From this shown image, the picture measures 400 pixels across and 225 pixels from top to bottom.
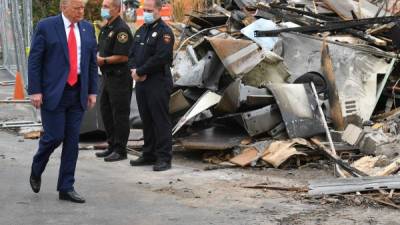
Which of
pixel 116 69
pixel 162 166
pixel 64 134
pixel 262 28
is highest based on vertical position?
pixel 262 28

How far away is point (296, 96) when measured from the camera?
834cm

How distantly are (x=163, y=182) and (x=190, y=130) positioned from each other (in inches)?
69.1

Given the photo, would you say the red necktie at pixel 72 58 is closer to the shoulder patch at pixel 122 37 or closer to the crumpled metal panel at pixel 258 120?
the shoulder patch at pixel 122 37

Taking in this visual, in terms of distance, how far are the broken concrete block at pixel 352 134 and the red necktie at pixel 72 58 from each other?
366cm

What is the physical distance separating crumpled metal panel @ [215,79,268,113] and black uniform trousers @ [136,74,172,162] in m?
0.92

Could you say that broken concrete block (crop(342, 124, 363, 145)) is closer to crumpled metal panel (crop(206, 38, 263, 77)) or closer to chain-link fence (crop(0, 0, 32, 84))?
crumpled metal panel (crop(206, 38, 263, 77))

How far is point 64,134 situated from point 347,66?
15.2 ft

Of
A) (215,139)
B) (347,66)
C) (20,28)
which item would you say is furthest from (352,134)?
(20,28)

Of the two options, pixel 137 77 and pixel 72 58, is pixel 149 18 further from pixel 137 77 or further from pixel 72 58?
pixel 72 58

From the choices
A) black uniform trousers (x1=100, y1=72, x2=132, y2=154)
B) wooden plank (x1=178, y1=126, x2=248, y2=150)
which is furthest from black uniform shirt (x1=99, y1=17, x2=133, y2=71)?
wooden plank (x1=178, y1=126, x2=248, y2=150)

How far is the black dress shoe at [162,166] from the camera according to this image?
7.65m

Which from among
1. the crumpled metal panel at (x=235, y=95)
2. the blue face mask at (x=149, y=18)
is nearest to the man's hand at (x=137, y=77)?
the blue face mask at (x=149, y=18)

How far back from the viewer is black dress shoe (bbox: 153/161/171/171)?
7.65 m

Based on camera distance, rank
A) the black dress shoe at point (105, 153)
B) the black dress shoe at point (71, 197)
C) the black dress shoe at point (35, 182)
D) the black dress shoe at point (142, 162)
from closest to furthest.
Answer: the black dress shoe at point (71, 197) → the black dress shoe at point (35, 182) → the black dress shoe at point (142, 162) → the black dress shoe at point (105, 153)
